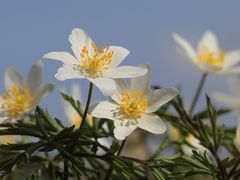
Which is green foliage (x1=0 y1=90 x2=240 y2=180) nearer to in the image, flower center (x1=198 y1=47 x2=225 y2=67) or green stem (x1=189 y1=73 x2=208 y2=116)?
green stem (x1=189 y1=73 x2=208 y2=116)

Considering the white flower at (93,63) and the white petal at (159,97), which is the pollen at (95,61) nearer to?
the white flower at (93,63)

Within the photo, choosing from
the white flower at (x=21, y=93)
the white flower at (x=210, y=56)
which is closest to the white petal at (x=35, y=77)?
the white flower at (x=21, y=93)

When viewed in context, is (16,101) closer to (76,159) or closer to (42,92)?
(42,92)

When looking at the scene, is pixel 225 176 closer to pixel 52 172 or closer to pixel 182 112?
pixel 182 112

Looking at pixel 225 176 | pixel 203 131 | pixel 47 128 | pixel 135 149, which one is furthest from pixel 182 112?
pixel 135 149

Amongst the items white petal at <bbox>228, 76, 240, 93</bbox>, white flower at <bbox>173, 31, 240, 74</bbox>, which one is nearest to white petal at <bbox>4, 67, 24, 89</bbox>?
white petal at <bbox>228, 76, 240, 93</bbox>

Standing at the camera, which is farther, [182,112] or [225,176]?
[182,112]

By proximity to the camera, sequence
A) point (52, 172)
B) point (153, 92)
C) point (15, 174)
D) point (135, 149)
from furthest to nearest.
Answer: point (135, 149) → point (153, 92) → point (52, 172) → point (15, 174)
